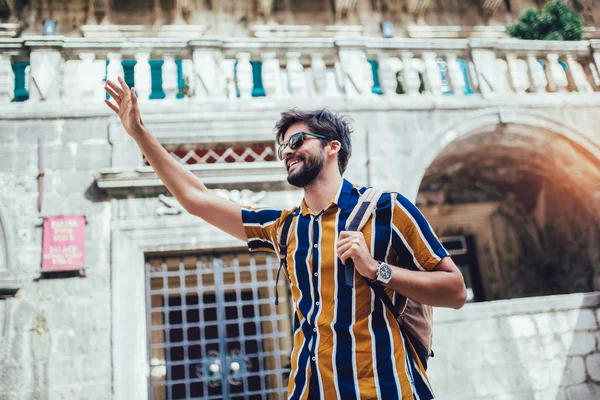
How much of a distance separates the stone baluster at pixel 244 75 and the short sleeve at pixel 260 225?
4288 millimetres

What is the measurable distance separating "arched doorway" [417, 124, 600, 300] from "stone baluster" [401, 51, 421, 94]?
37.6 inches

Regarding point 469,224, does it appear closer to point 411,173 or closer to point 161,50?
point 411,173

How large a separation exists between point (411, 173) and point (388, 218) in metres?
4.55

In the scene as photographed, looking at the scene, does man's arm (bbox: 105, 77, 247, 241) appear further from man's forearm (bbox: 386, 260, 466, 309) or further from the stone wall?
the stone wall

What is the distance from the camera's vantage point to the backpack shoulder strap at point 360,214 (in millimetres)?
1969

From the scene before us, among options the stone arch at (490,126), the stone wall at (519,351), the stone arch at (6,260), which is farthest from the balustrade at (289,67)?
the stone wall at (519,351)

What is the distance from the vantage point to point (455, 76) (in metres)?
7.06

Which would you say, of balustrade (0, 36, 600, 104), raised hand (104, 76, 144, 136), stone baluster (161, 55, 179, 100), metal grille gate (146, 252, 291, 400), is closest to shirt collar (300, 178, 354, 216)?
raised hand (104, 76, 144, 136)

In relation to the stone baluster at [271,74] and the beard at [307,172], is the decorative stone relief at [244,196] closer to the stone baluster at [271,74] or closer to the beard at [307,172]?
the stone baluster at [271,74]

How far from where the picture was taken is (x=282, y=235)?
7.69 feet

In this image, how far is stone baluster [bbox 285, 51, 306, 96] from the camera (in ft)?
21.8

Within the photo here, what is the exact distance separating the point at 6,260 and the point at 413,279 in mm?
5276

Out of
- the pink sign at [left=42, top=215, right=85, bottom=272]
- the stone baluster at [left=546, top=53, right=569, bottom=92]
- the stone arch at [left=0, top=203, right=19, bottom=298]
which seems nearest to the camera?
the stone arch at [left=0, top=203, right=19, bottom=298]

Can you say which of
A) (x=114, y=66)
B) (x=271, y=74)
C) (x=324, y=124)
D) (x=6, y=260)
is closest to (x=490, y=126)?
(x=271, y=74)
